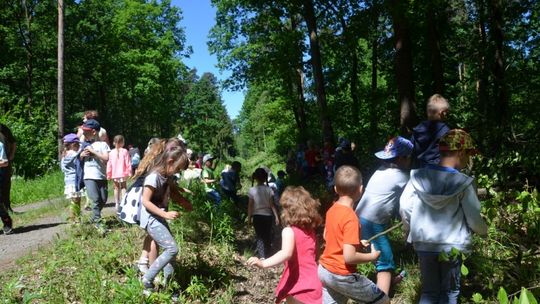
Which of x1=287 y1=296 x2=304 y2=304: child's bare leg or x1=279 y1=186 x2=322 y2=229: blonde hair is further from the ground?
x1=279 y1=186 x2=322 y2=229: blonde hair

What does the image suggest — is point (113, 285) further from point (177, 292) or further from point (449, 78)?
point (449, 78)

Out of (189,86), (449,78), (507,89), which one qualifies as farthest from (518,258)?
(189,86)

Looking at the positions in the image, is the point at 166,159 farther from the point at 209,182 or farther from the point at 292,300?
the point at 209,182

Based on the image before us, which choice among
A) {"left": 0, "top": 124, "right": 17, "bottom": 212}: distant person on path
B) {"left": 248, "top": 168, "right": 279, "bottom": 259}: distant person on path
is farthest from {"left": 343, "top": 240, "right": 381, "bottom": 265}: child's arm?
{"left": 0, "top": 124, "right": 17, "bottom": 212}: distant person on path

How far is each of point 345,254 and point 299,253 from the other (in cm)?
42

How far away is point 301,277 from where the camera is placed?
3.72m

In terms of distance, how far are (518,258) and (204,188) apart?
25.0ft

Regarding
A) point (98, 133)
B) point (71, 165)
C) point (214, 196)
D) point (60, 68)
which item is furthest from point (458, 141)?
point (60, 68)

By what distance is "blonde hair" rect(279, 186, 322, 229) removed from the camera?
3793 mm

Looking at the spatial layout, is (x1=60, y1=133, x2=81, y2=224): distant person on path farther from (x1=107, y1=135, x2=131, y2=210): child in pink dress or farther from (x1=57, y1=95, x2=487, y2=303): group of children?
(x1=57, y1=95, x2=487, y2=303): group of children

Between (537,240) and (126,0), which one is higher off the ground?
(126,0)

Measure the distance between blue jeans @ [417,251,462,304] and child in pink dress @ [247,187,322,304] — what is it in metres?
0.87

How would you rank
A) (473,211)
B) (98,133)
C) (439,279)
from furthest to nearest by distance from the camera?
(98,133) < (439,279) < (473,211)

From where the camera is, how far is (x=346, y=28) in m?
13.3
